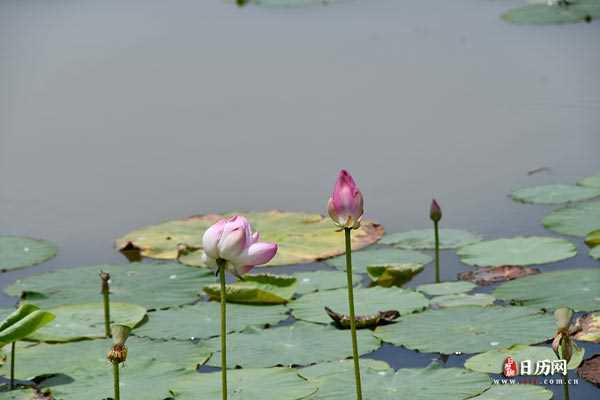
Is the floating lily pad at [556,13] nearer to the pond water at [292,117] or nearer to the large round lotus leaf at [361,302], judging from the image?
the pond water at [292,117]

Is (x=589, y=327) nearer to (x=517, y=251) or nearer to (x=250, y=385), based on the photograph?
(x=517, y=251)

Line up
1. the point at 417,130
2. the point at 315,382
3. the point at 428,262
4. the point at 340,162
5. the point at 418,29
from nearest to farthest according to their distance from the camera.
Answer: the point at 315,382 < the point at 428,262 < the point at 340,162 < the point at 417,130 < the point at 418,29

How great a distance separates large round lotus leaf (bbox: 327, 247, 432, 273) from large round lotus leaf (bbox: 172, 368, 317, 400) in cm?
80

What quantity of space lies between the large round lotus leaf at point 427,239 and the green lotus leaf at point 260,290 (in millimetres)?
481

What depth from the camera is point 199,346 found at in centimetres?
294

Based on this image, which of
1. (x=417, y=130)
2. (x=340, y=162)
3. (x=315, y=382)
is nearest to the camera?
(x=315, y=382)

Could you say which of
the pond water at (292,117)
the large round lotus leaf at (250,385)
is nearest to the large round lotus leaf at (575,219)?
the pond water at (292,117)

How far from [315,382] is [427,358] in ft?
1.09

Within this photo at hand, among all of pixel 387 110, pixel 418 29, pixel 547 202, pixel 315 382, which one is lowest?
pixel 315 382

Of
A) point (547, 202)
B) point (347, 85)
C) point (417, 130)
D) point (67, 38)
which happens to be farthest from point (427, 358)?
point (67, 38)

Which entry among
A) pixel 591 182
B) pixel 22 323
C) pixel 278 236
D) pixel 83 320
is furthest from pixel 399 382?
pixel 591 182

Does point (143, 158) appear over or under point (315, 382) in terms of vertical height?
over

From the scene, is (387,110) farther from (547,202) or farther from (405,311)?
(405,311)

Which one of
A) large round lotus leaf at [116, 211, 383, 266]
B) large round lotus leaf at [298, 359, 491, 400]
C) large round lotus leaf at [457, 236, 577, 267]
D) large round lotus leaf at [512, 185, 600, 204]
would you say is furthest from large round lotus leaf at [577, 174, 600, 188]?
large round lotus leaf at [298, 359, 491, 400]
